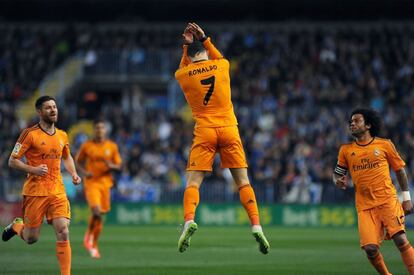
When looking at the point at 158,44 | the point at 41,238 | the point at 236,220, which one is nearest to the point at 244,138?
the point at 236,220

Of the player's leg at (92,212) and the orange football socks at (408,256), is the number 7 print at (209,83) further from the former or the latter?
the player's leg at (92,212)

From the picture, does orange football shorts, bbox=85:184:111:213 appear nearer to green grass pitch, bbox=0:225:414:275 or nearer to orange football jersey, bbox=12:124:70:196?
green grass pitch, bbox=0:225:414:275

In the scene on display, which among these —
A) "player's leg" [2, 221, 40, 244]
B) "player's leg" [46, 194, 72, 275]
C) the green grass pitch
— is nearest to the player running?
the green grass pitch

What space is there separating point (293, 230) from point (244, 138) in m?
6.06

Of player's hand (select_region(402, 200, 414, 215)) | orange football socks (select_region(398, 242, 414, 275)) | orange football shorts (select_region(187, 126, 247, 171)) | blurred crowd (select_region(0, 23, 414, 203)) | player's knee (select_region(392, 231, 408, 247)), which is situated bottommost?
orange football socks (select_region(398, 242, 414, 275))

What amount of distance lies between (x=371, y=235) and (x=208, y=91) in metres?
2.87

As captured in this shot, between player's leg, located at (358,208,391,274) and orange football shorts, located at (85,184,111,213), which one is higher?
orange football shorts, located at (85,184,111,213)

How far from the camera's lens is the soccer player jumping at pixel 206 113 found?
14273mm

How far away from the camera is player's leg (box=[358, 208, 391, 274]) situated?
1371 centimetres

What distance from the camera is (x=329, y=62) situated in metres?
40.2

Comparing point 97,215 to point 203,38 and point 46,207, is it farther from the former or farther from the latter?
point 203,38

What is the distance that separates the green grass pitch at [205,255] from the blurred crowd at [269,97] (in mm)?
5709

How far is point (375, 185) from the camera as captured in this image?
46.1ft

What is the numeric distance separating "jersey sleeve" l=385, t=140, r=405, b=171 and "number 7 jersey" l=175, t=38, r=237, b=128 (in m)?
2.11
